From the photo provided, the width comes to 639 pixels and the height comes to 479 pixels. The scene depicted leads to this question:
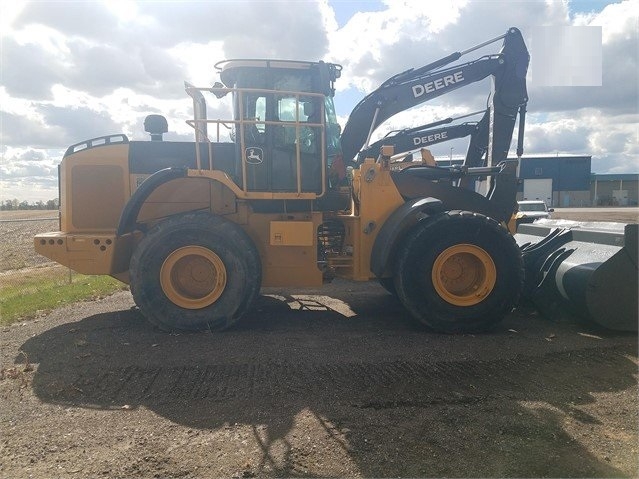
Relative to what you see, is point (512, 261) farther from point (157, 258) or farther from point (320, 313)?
point (157, 258)

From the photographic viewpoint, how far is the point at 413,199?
6.43 meters

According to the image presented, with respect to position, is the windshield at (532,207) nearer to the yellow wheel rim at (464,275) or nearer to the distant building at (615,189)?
the yellow wheel rim at (464,275)

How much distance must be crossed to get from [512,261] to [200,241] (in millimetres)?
3765

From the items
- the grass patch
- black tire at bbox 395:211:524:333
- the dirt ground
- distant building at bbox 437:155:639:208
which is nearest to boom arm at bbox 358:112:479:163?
black tire at bbox 395:211:524:333

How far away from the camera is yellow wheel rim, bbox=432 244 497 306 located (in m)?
5.98

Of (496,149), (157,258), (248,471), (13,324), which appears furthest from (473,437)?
(13,324)

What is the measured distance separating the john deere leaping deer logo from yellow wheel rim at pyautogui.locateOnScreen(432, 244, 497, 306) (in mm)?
2551

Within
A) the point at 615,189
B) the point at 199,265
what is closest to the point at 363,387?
the point at 199,265

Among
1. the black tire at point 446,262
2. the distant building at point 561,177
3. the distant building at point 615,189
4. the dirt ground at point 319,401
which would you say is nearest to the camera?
the dirt ground at point 319,401

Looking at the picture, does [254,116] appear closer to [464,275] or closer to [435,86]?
[435,86]

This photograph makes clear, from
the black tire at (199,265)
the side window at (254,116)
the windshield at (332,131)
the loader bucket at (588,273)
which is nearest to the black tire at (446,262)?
the loader bucket at (588,273)

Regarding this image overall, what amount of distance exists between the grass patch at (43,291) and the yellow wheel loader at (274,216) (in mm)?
1698

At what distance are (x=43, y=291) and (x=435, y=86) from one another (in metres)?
7.84

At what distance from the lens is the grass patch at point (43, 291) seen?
7.50m
